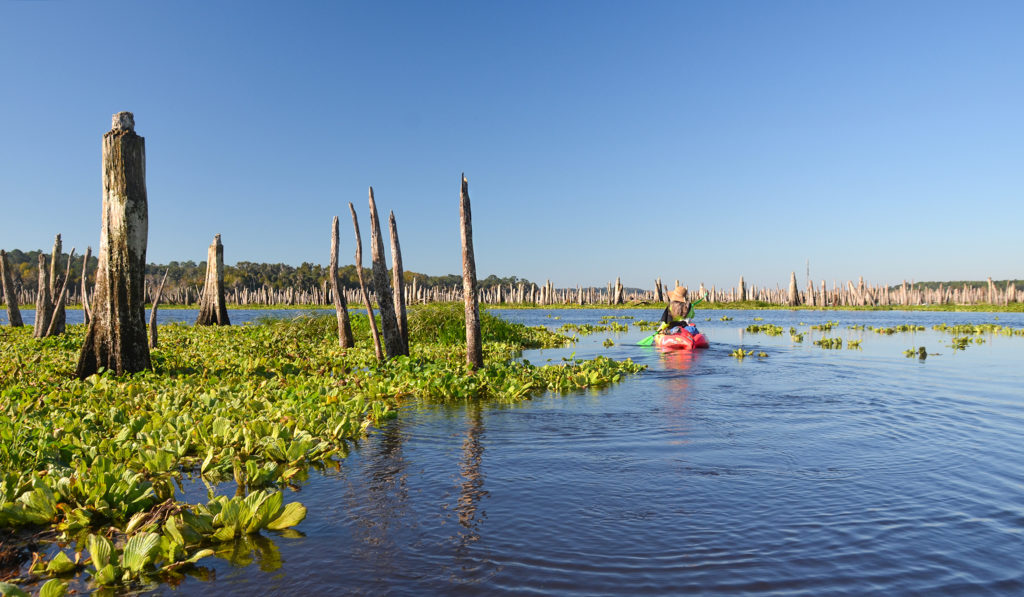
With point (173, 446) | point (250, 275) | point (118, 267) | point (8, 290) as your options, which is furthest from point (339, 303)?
point (250, 275)

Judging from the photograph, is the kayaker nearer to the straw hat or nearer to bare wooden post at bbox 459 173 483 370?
the straw hat

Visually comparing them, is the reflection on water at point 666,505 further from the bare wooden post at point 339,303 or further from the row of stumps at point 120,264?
the bare wooden post at point 339,303

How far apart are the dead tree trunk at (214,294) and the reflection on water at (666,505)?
62.6 ft

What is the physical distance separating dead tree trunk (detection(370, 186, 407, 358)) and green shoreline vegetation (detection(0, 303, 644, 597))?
24.0 inches

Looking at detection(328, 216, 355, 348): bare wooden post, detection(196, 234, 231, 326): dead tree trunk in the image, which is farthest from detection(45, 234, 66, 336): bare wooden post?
detection(328, 216, 355, 348): bare wooden post

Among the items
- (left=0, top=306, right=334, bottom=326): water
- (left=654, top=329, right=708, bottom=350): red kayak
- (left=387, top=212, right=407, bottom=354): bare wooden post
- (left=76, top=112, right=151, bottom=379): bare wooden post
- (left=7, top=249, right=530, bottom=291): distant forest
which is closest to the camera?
(left=76, top=112, right=151, bottom=379): bare wooden post

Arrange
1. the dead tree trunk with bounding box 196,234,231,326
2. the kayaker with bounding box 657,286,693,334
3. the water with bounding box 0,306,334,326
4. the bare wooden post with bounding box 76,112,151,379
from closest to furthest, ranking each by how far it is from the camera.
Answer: the bare wooden post with bounding box 76,112,151,379
the kayaker with bounding box 657,286,693,334
the dead tree trunk with bounding box 196,234,231,326
the water with bounding box 0,306,334,326

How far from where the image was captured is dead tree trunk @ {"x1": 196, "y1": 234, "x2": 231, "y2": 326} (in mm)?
25906

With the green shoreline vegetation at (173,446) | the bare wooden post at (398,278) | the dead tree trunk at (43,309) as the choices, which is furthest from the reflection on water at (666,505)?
the dead tree trunk at (43,309)

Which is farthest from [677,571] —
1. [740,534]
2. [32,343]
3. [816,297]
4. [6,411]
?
[816,297]

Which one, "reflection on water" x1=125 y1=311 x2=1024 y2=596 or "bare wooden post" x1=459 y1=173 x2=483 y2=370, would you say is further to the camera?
"bare wooden post" x1=459 y1=173 x2=483 y2=370

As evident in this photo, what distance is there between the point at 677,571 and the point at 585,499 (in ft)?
4.82

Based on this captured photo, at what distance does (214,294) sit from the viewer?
25859 millimetres

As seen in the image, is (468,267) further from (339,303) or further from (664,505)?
(664,505)
